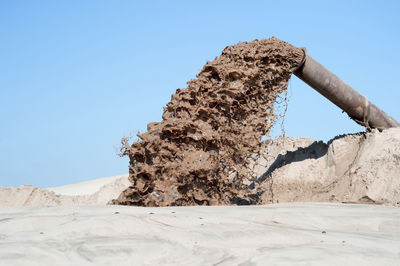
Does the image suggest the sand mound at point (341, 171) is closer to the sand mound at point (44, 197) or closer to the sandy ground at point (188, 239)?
the sandy ground at point (188, 239)

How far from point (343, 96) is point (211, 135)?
427 centimetres

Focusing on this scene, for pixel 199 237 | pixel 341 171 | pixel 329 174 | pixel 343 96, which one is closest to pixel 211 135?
pixel 199 237

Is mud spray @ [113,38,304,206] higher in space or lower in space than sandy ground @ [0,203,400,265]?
higher

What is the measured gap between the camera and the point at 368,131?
11.1 meters

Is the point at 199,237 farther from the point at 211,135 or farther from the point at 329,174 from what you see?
→ the point at 329,174

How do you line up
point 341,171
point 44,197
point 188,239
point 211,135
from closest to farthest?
point 188,239, point 211,135, point 341,171, point 44,197

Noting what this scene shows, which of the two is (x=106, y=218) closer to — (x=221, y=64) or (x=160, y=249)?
(x=160, y=249)

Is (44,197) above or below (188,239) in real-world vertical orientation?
above

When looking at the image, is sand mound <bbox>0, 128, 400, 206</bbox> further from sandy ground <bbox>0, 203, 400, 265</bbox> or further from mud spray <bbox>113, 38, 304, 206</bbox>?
sandy ground <bbox>0, 203, 400, 265</bbox>

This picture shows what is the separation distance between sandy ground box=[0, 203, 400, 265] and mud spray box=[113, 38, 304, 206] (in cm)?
245

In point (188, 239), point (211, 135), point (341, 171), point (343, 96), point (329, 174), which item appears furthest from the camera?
point (329, 174)

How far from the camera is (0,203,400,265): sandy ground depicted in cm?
322

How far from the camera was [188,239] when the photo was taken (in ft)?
12.2

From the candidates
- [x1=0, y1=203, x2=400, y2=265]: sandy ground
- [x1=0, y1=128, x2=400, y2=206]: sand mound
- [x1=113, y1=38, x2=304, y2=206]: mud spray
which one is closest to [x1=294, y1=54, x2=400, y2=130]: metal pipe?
[x1=0, y1=128, x2=400, y2=206]: sand mound
